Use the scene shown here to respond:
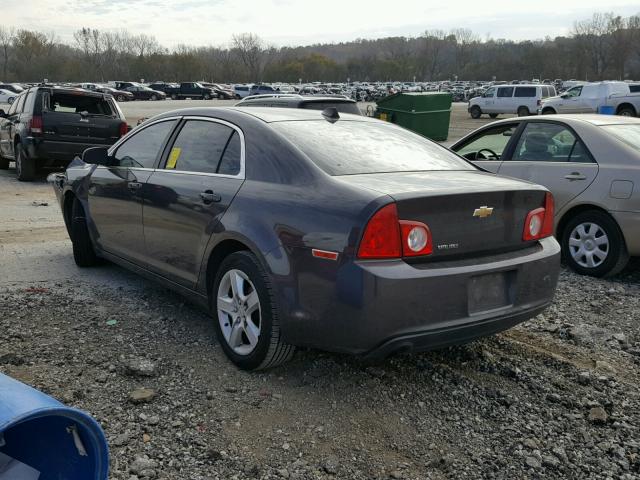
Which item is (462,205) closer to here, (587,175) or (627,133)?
(587,175)

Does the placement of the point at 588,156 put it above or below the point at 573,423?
above

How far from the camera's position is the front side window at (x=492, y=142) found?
7.08m

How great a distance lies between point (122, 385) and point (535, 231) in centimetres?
256

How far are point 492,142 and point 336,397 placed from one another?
4.43 meters

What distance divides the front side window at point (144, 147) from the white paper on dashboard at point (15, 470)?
9.72ft

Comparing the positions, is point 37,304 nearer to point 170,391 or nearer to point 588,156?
point 170,391

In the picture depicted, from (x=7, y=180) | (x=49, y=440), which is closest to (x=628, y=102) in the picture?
(x=7, y=180)

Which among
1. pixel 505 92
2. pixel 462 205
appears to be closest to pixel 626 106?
pixel 505 92

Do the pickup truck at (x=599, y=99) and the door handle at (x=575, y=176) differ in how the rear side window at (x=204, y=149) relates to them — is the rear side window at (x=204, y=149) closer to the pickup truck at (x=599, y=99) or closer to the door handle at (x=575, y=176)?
the door handle at (x=575, y=176)

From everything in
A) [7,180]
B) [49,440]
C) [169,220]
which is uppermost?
[169,220]

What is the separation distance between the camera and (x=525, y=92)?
38531mm

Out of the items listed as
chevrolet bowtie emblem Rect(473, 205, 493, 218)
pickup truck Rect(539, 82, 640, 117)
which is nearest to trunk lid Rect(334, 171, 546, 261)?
chevrolet bowtie emblem Rect(473, 205, 493, 218)

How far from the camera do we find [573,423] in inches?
132

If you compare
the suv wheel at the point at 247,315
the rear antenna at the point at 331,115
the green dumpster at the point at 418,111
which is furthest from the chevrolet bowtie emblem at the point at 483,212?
the green dumpster at the point at 418,111
